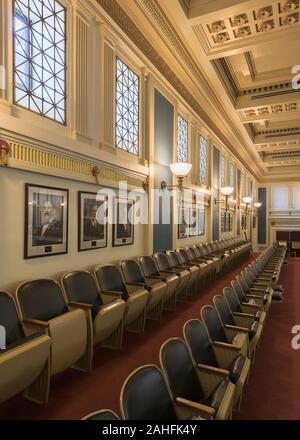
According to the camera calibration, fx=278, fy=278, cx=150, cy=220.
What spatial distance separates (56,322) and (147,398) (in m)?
0.99

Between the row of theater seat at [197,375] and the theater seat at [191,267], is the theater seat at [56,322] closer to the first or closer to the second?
the row of theater seat at [197,375]

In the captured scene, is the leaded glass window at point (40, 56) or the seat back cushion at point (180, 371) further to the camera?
the leaded glass window at point (40, 56)

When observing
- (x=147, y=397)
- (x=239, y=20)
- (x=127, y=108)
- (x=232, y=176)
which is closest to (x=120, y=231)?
(x=127, y=108)

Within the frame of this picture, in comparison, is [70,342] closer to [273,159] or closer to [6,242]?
[6,242]

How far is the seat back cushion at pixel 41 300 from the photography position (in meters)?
2.27

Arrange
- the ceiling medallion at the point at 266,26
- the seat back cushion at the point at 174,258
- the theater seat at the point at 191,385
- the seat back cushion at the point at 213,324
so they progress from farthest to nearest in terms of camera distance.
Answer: the seat back cushion at the point at 174,258 → the ceiling medallion at the point at 266,26 → the seat back cushion at the point at 213,324 → the theater seat at the point at 191,385

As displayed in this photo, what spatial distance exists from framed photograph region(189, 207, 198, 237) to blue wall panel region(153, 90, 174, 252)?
1.31 meters

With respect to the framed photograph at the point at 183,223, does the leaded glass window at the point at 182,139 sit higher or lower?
higher

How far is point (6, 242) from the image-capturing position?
2.44 m

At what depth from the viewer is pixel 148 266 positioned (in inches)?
167

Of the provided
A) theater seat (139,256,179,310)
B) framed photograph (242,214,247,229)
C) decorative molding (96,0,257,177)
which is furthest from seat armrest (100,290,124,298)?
framed photograph (242,214,247,229)

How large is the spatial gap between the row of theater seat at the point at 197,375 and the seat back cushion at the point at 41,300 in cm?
120

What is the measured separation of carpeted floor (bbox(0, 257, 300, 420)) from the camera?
1.95 metres

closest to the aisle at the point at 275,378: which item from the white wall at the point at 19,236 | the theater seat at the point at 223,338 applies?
the theater seat at the point at 223,338
